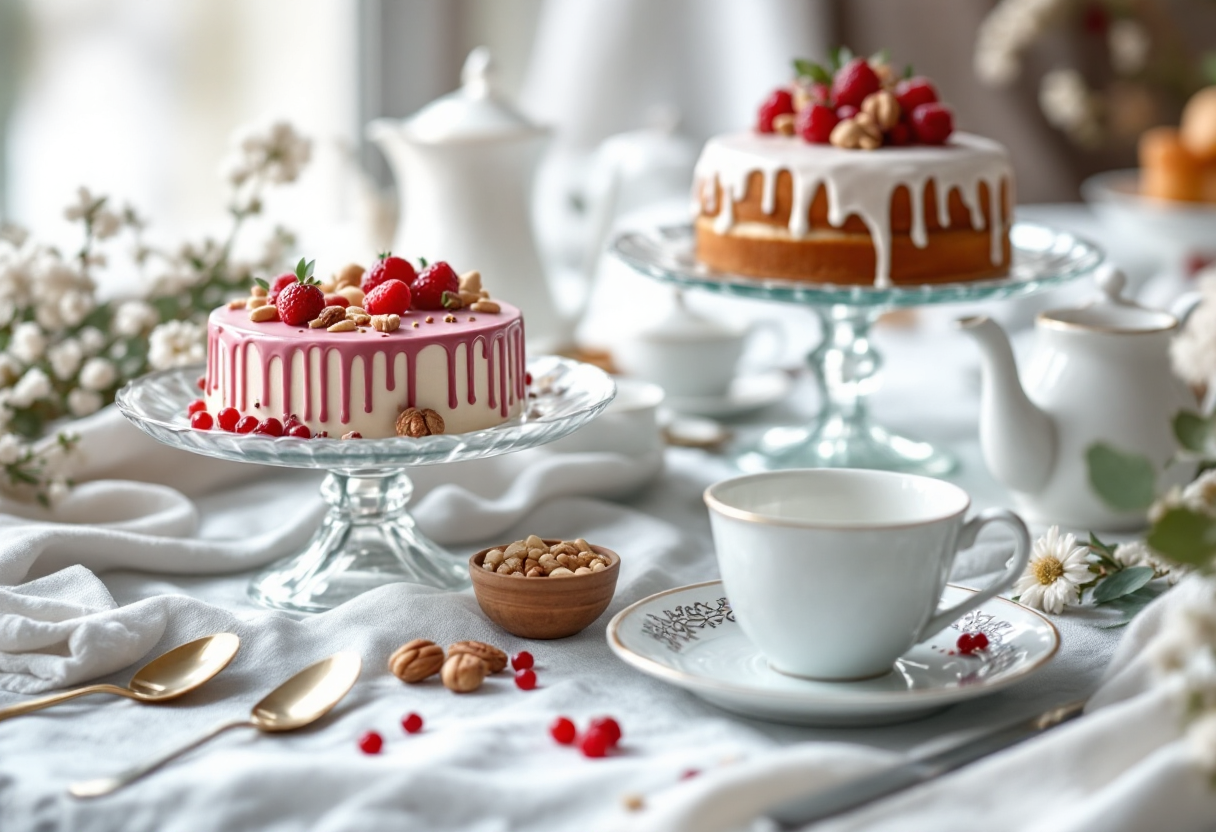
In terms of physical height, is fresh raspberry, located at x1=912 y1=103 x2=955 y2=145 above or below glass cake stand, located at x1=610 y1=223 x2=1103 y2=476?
above

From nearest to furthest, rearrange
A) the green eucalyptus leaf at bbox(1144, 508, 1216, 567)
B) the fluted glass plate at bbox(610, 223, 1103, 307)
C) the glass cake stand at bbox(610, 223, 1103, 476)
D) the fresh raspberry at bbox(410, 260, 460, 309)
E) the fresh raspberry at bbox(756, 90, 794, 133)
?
the green eucalyptus leaf at bbox(1144, 508, 1216, 567)
the fresh raspberry at bbox(410, 260, 460, 309)
the fluted glass plate at bbox(610, 223, 1103, 307)
the glass cake stand at bbox(610, 223, 1103, 476)
the fresh raspberry at bbox(756, 90, 794, 133)

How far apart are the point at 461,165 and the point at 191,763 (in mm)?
996

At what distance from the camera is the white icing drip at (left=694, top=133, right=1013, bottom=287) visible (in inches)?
59.2

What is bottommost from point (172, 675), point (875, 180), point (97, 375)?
point (172, 675)

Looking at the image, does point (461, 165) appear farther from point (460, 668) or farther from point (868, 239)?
point (460, 668)

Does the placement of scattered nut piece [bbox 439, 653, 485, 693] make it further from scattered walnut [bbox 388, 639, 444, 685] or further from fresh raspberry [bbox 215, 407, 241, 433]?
fresh raspberry [bbox 215, 407, 241, 433]

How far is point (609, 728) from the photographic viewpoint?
90cm

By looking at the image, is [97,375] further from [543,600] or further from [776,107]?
[776,107]

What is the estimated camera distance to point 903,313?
2332 mm

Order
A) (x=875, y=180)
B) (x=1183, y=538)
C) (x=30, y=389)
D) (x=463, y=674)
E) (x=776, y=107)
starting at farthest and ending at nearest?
(x=776, y=107) → (x=875, y=180) → (x=30, y=389) → (x=463, y=674) → (x=1183, y=538)

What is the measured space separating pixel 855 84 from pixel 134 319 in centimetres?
85

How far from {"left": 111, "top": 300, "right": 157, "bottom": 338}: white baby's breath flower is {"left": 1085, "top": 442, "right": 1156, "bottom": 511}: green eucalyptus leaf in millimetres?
1058

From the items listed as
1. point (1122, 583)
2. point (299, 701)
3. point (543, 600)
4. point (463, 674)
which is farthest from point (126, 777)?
point (1122, 583)

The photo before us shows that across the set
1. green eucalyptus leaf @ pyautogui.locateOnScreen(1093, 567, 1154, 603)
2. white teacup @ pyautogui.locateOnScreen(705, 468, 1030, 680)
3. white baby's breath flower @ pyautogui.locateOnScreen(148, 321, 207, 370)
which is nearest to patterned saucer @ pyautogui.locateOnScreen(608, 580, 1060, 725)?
white teacup @ pyautogui.locateOnScreen(705, 468, 1030, 680)
